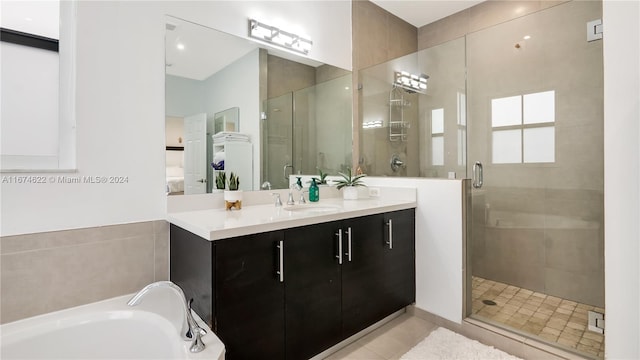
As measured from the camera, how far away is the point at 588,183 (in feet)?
6.40

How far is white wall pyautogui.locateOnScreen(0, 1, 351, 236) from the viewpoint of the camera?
140 centimetres

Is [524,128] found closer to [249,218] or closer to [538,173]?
[538,173]

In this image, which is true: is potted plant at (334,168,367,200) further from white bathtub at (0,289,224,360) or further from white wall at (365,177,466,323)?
white bathtub at (0,289,224,360)

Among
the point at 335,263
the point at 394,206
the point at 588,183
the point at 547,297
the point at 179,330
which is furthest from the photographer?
the point at 547,297

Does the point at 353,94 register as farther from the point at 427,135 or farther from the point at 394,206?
the point at 394,206

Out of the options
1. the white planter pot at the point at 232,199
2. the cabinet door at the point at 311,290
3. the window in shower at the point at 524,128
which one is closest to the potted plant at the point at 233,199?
the white planter pot at the point at 232,199

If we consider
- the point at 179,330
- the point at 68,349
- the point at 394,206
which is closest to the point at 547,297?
the point at 394,206

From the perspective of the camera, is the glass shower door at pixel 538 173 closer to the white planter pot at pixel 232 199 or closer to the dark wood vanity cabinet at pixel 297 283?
the dark wood vanity cabinet at pixel 297 283

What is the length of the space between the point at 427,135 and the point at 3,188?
105 inches

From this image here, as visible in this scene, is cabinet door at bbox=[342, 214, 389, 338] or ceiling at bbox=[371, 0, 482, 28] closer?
cabinet door at bbox=[342, 214, 389, 338]

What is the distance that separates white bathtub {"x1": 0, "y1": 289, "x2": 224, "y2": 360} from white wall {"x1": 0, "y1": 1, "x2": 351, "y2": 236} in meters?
0.40

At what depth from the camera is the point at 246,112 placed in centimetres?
209

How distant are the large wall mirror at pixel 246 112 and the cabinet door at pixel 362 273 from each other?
73 cm

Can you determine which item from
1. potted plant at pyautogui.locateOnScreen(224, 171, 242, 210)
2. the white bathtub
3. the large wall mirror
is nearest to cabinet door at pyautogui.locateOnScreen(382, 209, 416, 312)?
the large wall mirror
